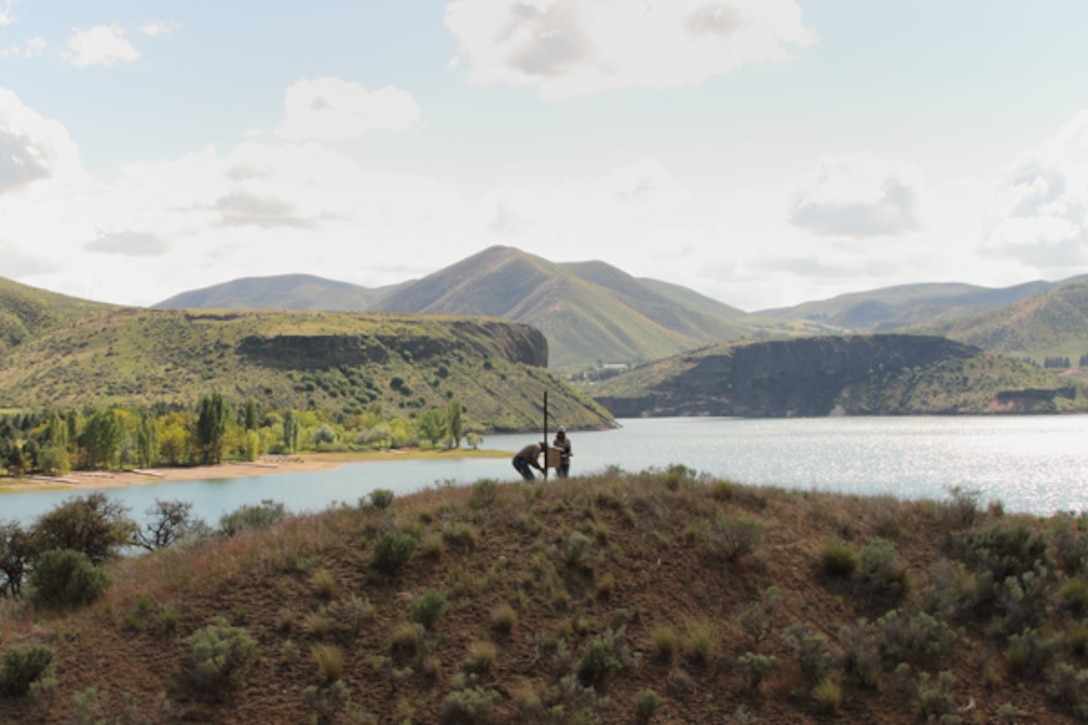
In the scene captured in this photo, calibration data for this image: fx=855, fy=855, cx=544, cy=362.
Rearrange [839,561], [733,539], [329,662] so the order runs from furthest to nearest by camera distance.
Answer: [733,539] < [839,561] < [329,662]

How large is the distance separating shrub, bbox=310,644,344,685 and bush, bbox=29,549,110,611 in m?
4.19

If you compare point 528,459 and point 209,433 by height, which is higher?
point 528,459

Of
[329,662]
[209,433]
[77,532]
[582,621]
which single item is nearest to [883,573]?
[582,621]

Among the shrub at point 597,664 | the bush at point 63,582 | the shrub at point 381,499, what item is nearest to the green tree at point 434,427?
the shrub at point 381,499

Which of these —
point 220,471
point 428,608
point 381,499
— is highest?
point 381,499

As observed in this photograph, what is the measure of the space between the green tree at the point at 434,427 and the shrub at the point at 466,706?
134841 millimetres

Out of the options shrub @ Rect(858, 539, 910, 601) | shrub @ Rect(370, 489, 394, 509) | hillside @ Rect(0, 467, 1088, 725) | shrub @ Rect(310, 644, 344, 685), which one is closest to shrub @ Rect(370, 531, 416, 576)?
hillside @ Rect(0, 467, 1088, 725)

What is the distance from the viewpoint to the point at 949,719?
11.1 m

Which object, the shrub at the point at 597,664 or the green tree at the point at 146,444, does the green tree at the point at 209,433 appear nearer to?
the green tree at the point at 146,444

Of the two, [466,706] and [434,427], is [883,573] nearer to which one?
[466,706]

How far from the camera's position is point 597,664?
39.3ft

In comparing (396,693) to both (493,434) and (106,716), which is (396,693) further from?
(493,434)

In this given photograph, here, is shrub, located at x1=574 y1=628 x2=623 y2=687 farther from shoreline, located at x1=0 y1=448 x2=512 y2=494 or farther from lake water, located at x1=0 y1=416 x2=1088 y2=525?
shoreline, located at x1=0 y1=448 x2=512 y2=494

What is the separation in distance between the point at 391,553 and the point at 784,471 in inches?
3626
